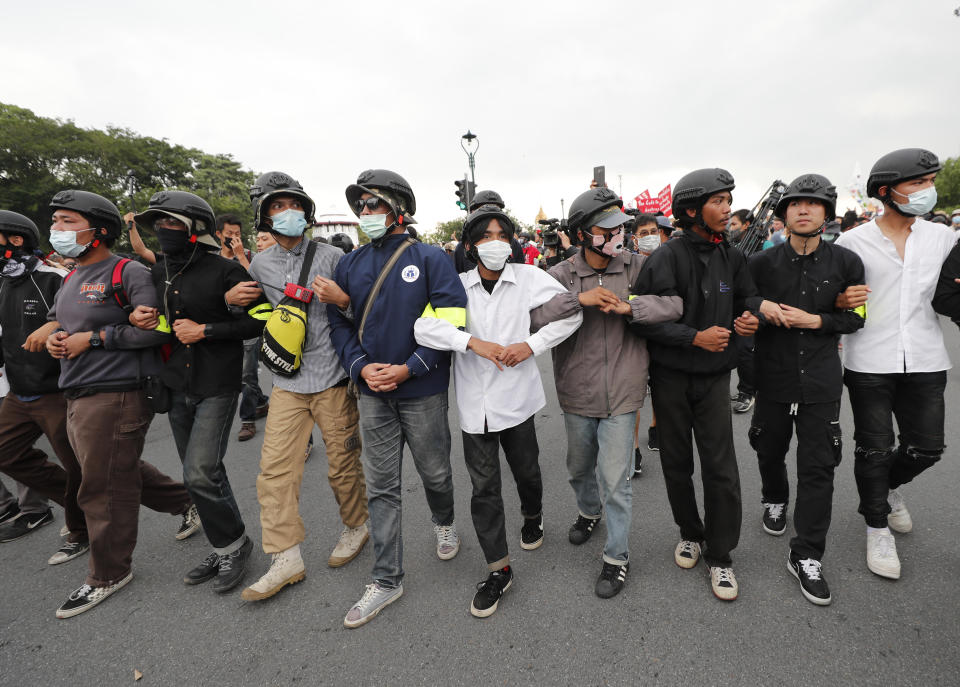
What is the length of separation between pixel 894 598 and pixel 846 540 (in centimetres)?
51

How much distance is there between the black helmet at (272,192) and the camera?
9.07 ft

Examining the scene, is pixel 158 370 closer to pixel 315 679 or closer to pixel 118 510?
pixel 118 510

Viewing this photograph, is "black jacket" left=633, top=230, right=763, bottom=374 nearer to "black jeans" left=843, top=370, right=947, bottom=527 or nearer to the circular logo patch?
"black jeans" left=843, top=370, right=947, bottom=527

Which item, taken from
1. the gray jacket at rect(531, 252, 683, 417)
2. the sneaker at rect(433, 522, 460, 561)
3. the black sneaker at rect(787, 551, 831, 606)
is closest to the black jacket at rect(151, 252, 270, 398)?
the sneaker at rect(433, 522, 460, 561)

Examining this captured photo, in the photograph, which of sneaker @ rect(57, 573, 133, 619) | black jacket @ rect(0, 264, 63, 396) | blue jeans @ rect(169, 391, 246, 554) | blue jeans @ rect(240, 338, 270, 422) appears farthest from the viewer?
blue jeans @ rect(240, 338, 270, 422)

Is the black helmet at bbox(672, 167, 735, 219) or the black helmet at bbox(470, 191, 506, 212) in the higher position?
the black helmet at bbox(470, 191, 506, 212)

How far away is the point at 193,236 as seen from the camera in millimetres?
2814

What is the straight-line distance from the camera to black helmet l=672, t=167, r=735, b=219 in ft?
7.76

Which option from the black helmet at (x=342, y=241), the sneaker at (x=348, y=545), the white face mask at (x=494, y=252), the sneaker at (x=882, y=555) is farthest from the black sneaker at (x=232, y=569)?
the black helmet at (x=342, y=241)

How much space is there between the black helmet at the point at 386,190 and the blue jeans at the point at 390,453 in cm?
106

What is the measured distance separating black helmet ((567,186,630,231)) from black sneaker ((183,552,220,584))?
118 inches

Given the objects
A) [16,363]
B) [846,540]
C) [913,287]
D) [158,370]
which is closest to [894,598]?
[846,540]

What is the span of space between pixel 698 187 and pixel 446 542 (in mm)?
2528

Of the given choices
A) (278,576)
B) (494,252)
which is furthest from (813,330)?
(278,576)
